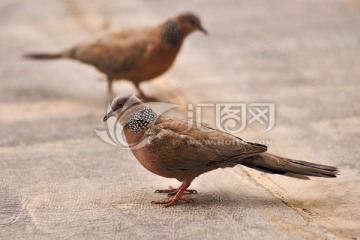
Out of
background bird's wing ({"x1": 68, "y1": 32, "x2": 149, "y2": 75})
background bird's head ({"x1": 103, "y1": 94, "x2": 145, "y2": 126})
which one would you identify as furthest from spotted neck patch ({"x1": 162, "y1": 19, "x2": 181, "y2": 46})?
background bird's head ({"x1": 103, "y1": 94, "x2": 145, "y2": 126})

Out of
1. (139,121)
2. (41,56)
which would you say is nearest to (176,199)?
(139,121)

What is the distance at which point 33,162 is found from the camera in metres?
5.48

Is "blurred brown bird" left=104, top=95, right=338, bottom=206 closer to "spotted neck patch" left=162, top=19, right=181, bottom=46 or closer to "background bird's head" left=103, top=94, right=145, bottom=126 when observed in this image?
"background bird's head" left=103, top=94, right=145, bottom=126

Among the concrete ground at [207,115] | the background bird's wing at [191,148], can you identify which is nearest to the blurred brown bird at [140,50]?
the concrete ground at [207,115]

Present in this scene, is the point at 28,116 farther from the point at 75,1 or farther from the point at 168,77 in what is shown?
the point at 75,1

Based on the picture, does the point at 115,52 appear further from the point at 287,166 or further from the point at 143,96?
the point at 287,166

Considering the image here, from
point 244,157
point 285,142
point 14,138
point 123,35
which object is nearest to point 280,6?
point 123,35

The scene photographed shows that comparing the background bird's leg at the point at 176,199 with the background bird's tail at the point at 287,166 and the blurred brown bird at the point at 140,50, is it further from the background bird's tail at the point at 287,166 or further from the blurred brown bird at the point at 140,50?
the blurred brown bird at the point at 140,50

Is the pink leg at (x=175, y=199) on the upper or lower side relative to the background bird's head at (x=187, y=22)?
lower

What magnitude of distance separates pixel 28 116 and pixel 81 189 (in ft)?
6.45

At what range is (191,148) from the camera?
453cm

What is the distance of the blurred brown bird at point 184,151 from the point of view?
449cm

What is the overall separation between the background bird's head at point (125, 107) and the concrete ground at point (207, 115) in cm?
56

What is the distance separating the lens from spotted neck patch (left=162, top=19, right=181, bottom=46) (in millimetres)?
6805
